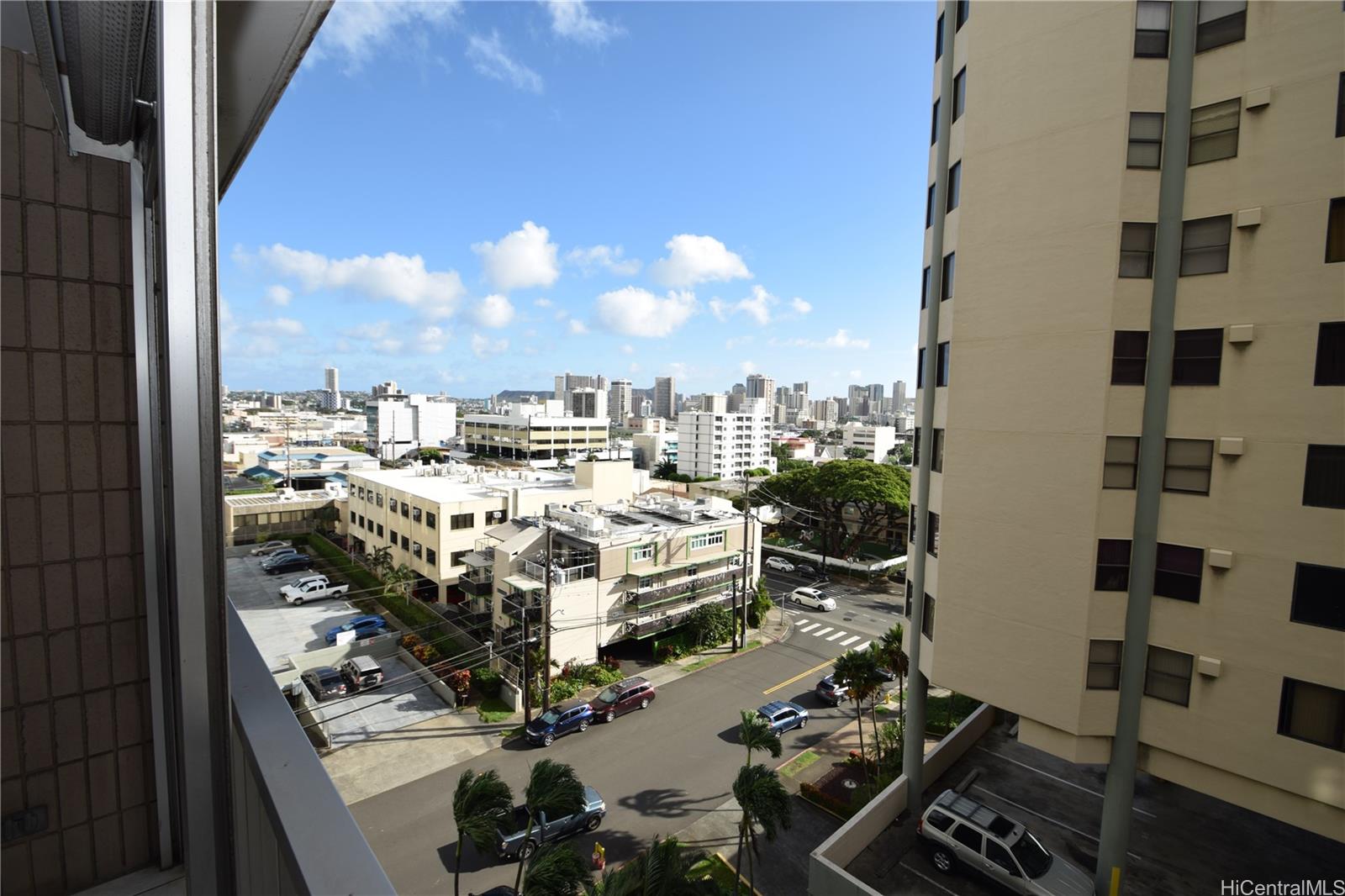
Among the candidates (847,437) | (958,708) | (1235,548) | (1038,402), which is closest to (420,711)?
(958,708)

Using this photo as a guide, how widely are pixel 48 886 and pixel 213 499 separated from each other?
2.14 metres

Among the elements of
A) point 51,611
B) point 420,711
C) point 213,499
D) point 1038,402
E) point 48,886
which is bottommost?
point 420,711

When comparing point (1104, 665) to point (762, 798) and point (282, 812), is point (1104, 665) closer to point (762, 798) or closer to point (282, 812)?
point (762, 798)

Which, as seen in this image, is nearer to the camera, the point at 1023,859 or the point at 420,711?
the point at 1023,859

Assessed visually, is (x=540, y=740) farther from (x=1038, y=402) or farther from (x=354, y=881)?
(x=354, y=881)

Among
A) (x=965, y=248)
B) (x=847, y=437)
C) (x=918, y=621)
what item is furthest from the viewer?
(x=847, y=437)

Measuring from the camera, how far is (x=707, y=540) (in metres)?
19.7

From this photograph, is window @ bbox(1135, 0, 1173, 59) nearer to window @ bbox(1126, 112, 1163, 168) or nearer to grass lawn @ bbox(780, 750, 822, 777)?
window @ bbox(1126, 112, 1163, 168)

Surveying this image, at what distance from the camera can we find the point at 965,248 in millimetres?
7695

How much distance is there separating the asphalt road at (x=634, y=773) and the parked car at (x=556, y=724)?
19 centimetres

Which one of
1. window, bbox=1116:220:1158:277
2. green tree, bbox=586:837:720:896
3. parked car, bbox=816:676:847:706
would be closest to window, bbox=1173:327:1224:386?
window, bbox=1116:220:1158:277

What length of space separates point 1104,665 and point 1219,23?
7.09m

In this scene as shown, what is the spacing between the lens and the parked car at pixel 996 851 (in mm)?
7664

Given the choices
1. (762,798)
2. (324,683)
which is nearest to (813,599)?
(762,798)
